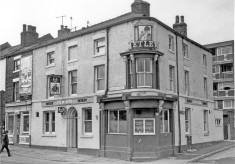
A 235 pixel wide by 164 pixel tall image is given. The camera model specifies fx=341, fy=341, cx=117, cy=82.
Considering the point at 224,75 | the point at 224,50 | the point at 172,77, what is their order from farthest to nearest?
the point at 224,75 < the point at 224,50 < the point at 172,77

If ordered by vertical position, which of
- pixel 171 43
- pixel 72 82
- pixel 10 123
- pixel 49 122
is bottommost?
pixel 10 123

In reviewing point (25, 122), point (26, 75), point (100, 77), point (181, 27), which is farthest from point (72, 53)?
point (181, 27)

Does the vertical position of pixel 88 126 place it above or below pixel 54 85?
below

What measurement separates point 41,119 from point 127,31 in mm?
10996

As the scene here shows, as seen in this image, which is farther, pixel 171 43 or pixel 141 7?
pixel 171 43

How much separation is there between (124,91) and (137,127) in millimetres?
2420

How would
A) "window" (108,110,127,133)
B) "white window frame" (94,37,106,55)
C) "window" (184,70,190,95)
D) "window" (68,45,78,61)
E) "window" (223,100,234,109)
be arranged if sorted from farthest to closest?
"window" (223,100,234,109), "window" (184,70,190,95), "window" (68,45,78,61), "white window frame" (94,37,106,55), "window" (108,110,127,133)

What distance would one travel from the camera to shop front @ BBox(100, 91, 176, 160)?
21.0 metres

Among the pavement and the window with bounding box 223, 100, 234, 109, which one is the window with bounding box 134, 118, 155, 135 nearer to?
the pavement

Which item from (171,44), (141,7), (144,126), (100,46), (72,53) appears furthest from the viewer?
(72,53)

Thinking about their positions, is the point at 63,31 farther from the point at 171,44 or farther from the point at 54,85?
the point at 171,44

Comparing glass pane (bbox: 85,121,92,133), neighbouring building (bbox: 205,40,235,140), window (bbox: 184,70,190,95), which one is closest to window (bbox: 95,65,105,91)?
glass pane (bbox: 85,121,92,133)

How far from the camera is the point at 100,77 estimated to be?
24.3m

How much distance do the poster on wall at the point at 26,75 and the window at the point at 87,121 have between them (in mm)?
→ 7303
